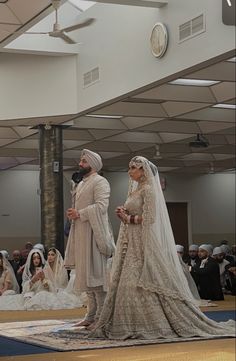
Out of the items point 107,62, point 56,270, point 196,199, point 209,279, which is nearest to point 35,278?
point 56,270

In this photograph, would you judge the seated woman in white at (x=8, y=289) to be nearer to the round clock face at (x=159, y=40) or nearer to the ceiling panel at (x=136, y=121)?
the ceiling panel at (x=136, y=121)

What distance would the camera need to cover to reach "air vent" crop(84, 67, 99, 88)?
977 centimetres

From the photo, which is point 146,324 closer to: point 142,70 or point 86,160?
point 86,160

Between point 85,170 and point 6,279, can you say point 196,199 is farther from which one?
point 85,170

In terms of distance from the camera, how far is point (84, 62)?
10.3 meters

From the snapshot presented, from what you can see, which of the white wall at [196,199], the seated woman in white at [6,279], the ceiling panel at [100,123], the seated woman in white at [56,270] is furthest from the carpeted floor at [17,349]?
the white wall at [196,199]

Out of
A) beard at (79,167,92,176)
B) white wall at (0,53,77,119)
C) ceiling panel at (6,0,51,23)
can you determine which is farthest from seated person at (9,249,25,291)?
beard at (79,167,92,176)

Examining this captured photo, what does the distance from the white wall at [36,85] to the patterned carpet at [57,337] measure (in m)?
4.34

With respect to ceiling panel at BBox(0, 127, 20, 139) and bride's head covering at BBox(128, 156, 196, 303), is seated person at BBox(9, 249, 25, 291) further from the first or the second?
bride's head covering at BBox(128, 156, 196, 303)

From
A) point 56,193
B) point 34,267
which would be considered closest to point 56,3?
point 34,267

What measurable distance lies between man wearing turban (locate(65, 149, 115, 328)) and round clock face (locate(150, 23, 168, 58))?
193cm

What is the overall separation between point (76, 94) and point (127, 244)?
17.3 feet

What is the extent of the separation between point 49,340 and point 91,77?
5.20 metres

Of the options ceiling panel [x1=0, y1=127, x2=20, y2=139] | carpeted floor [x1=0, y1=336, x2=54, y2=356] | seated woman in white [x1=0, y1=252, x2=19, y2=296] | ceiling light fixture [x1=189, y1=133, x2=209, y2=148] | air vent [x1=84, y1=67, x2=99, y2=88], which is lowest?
carpeted floor [x1=0, y1=336, x2=54, y2=356]
